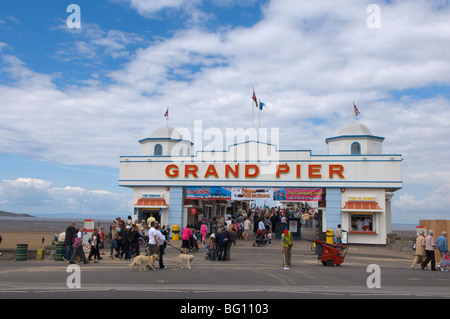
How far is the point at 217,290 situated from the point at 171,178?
21.8 metres

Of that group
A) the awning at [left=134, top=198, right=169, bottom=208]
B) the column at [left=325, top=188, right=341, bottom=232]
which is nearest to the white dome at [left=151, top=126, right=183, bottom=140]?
the awning at [left=134, top=198, right=169, bottom=208]

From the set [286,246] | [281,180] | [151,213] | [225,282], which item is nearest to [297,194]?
[281,180]

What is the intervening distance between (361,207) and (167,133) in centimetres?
1709

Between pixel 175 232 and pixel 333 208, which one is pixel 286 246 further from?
pixel 175 232

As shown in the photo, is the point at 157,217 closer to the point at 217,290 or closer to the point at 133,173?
the point at 133,173

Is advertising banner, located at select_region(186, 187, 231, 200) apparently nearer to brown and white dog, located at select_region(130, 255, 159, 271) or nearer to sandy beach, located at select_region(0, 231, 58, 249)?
sandy beach, located at select_region(0, 231, 58, 249)

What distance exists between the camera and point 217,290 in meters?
10.7

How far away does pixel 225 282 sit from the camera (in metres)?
12.2

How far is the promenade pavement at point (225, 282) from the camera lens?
10.2 meters

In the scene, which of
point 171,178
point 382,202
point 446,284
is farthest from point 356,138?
point 446,284

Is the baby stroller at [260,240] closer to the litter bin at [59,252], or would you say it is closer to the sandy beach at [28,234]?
the litter bin at [59,252]

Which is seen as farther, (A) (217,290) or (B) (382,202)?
(B) (382,202)

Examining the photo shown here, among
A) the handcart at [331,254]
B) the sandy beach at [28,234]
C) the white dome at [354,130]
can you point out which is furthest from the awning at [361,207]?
the sandy beach at [28,234]

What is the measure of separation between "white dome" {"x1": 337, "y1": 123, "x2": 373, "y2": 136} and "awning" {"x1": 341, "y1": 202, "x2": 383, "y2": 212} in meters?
6.07
